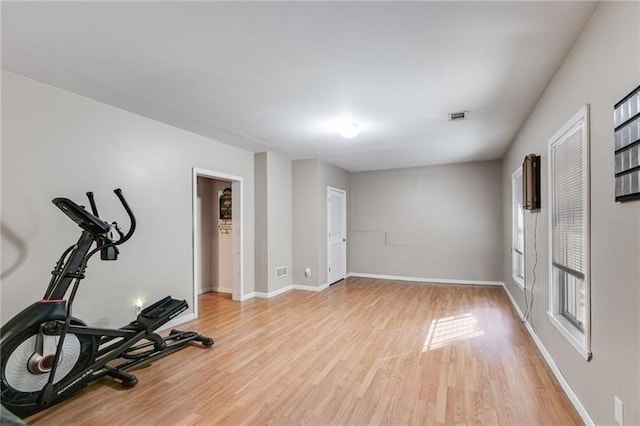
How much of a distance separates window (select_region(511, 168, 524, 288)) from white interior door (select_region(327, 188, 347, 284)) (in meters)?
3.14

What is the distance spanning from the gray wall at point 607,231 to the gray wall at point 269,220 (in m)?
3.96

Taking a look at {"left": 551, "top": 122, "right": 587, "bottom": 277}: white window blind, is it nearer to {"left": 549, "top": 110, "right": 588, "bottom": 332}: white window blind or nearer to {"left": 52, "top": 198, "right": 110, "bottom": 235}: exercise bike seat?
{"left": 549, "top": 110, "right": 588, "bottom": 332}: white window blind

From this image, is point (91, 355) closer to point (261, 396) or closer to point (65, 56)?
point (261, 396)

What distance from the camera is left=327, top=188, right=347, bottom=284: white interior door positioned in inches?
240

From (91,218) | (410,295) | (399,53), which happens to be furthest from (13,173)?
(410,295)

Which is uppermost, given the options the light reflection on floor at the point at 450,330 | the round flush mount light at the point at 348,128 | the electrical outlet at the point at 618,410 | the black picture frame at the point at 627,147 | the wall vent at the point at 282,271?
the round flush mount light at the point at 348,128

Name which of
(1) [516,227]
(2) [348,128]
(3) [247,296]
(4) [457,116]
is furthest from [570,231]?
(3) [247,296]

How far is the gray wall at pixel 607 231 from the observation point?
4.58 feet

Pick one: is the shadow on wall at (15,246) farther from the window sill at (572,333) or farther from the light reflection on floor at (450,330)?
the window sill at (572,333)

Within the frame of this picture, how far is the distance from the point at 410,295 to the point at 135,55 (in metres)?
5.00

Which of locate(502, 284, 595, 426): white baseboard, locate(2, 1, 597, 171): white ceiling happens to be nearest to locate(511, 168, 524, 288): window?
locate(502, 284, 595, 426): white baseboard

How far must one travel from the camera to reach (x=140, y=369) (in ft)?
8.73

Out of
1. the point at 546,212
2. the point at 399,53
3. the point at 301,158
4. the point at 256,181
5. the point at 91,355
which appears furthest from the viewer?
the point at 301,158

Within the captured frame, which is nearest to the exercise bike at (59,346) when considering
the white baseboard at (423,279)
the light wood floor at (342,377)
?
the light wood floor at (342,377)
